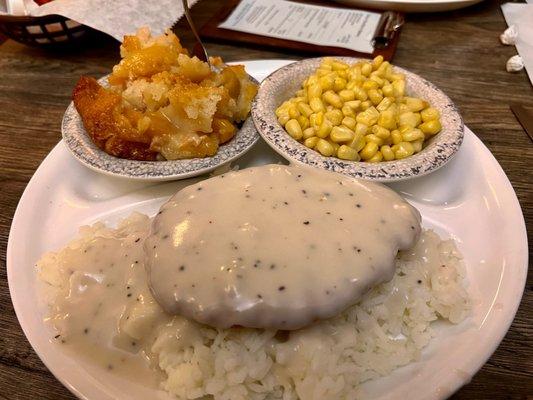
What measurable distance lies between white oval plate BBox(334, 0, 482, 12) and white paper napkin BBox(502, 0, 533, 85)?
29 centimetres

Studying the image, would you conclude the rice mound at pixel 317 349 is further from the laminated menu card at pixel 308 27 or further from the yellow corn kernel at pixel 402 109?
the laminated menu card at pixel 308 27

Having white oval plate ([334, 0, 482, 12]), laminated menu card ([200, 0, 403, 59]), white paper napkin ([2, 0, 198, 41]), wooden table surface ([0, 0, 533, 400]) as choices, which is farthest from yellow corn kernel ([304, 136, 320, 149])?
white oval plate ([334, 0, 482, 12])

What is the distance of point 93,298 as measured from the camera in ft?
4.73

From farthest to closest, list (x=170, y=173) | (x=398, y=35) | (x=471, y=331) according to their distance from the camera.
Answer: (x=398, y=35) → (x=170, y=173) → (x=471, y=331)

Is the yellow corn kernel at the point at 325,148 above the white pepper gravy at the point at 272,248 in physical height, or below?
below

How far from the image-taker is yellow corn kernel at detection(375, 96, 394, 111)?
2074 millimetres

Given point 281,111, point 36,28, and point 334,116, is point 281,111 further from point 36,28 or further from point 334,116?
point 36,28

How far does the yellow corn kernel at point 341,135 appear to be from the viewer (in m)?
1.92

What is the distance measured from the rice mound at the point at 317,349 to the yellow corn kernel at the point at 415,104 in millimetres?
884

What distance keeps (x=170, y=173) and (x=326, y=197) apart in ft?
2.33

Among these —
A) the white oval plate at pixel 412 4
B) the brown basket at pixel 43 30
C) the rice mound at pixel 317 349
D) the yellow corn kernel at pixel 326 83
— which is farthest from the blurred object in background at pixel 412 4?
the rice mound at pixel 317 349

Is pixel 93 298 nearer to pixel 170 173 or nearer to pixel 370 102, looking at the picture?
pixel 170 173

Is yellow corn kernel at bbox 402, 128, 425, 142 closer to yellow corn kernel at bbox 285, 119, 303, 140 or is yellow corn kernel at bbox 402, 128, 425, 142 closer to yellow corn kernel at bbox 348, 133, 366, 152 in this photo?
yellow corn kernel at bbox 348, 133, 366, 152

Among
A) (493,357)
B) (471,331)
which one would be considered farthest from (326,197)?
(493,357)
